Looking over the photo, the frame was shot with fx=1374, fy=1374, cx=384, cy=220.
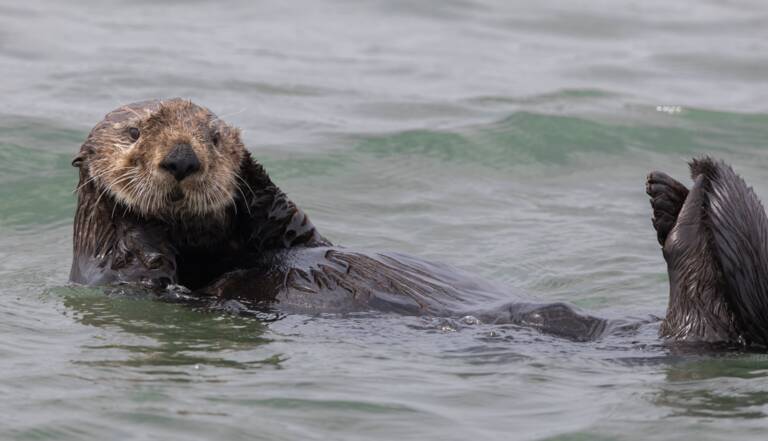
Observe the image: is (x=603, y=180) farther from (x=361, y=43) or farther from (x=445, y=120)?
(x=361, y=43)

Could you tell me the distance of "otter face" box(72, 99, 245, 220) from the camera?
5.88 m

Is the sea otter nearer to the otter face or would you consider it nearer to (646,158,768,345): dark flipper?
the otter face

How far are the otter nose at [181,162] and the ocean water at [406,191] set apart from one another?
626 millimetres

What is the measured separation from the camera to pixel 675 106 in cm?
Answer: 1120

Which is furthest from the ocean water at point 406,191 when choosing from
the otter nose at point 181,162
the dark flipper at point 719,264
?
the otter nose at point 181,162

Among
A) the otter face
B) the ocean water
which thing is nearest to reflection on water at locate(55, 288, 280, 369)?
the ocean water

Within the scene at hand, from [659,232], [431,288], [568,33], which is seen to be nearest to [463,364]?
[431,288]

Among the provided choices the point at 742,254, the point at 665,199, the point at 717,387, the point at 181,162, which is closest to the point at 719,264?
the point at 742,254

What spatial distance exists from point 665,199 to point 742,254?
0.45m

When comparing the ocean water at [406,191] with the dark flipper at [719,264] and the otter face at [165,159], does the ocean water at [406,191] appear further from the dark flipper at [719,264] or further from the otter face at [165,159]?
the otter face at [165,159]

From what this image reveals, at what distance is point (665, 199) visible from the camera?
18.3 ft

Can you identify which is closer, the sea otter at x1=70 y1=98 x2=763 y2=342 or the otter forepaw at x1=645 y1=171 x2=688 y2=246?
the otter forepaw at x1=645 y1=171 x2=688 y2=246

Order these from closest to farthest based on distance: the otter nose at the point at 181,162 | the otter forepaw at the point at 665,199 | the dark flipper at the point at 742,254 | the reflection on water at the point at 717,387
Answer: the reflection on water at the point at 717,387 → the dark flipper at the point at 742,254 → the otter forepaw at the point at 665,199 → the otter nose at the point at 181,162

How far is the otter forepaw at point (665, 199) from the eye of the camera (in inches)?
220
